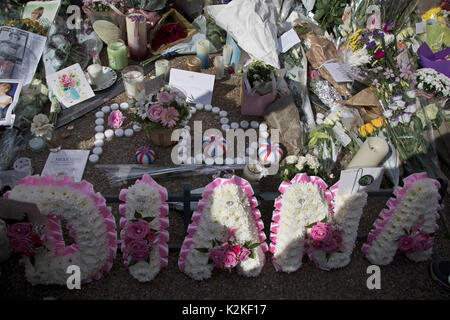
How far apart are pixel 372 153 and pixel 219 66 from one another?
78.2 inches

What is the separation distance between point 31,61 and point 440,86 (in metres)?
4.16

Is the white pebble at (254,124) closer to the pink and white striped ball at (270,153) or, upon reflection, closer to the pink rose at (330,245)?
the pink and white striped ball at (270,153)

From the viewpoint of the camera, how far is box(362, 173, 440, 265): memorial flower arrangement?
2271mm

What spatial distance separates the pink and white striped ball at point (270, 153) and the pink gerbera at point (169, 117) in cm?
81

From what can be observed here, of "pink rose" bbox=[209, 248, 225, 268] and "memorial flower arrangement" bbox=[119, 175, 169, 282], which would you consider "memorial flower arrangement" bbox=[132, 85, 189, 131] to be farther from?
"pink rose" bbox=[209, 248, 225, 268]

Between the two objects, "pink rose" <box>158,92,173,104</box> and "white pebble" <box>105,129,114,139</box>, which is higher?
"pink rose" <box>158,92,173,104</box>

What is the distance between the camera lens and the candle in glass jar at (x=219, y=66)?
152 inches

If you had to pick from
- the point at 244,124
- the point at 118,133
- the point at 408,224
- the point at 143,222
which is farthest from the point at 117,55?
the point at 408,224

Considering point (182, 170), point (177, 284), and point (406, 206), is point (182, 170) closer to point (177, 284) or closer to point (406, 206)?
point (177, 284)

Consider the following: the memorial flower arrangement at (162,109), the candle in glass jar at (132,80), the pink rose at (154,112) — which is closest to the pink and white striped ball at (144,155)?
the memorial flower arrangement at (162,109)

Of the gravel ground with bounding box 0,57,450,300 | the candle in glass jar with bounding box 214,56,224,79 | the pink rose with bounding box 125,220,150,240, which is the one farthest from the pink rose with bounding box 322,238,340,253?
the candle in glass jar with bounding box 214,56,224,79
